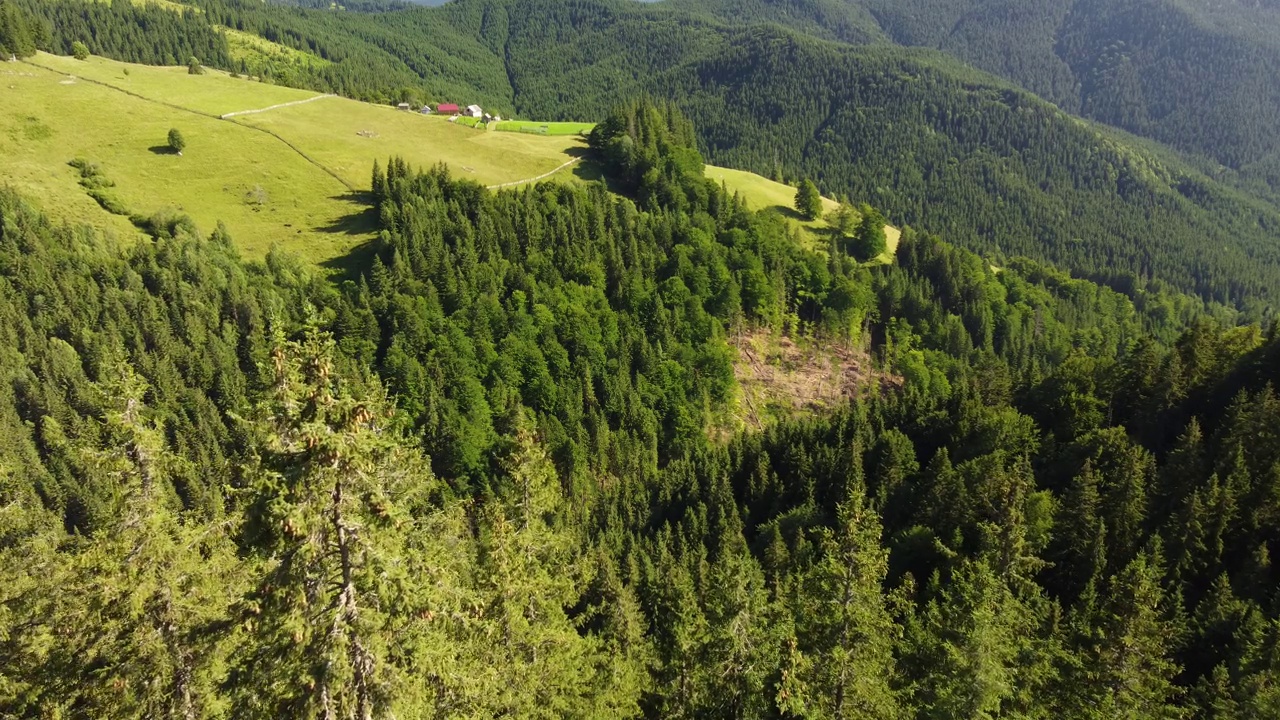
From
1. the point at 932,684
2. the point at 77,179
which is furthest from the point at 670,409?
the point at 77,179

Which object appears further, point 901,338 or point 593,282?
point 901,338

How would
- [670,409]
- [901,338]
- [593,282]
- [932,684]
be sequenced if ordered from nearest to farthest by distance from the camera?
[932,684], [670,409], [593,282], [901,338]

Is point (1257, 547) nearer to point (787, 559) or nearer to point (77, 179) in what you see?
point (787, 559)

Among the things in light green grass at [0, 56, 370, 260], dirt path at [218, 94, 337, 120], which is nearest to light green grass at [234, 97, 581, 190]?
dirt path at [218, 94, 337, 120]

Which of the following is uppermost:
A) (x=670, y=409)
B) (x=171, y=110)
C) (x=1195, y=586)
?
(x=171, y=110)

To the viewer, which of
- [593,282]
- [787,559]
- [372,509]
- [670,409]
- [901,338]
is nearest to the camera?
[372,509]
